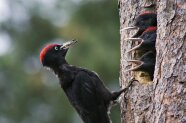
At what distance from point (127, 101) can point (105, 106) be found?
0.68 m

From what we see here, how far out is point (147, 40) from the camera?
6660mm

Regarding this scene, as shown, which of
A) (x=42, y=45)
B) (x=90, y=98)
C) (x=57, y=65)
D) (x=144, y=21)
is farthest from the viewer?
(x=42, y=45)

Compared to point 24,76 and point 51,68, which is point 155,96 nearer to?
point 51,68

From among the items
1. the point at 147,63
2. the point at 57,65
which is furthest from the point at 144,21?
the point at 57,65

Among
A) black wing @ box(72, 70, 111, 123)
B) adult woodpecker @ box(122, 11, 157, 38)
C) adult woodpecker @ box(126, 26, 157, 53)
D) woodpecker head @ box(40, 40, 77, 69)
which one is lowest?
black wing @ box(72, 70, 111, 123)

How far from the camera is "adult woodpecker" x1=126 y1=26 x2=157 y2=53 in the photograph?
21.8 ft

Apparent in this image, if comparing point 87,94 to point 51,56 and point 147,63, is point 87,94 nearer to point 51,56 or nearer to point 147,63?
A: point 51,56

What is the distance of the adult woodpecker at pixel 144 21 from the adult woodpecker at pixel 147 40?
89 mm

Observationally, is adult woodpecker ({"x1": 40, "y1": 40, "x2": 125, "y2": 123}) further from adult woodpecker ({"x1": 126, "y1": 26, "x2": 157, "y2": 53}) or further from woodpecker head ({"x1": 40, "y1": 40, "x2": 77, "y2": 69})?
adult woodpecker ({"x1": 126, "y1": 26, "x2": 157, "y2": 53})

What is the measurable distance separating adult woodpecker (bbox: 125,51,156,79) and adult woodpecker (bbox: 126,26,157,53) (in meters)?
0.06

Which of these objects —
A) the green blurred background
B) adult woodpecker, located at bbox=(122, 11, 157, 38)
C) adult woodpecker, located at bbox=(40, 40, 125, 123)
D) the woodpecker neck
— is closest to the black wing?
adult woodpecker, located at bbox=(40, 40, 125, 123)

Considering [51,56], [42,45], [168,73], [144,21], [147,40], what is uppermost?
[144,21]

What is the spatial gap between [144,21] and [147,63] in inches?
16.7

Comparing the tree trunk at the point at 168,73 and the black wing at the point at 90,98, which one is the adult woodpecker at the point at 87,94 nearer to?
the black wing at the point at 90,98
